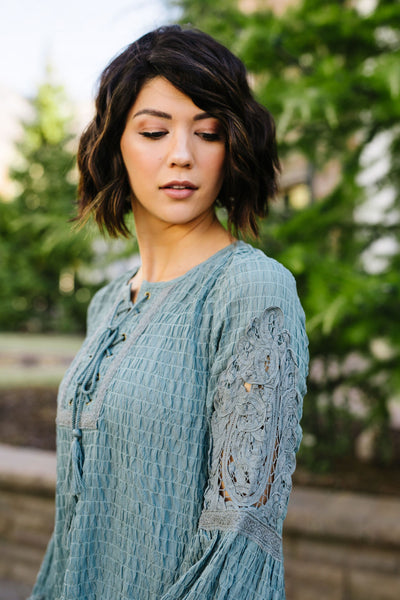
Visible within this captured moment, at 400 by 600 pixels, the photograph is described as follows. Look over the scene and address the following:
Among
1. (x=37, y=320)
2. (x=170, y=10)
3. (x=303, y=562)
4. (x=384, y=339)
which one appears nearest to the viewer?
(x=303, y=562)

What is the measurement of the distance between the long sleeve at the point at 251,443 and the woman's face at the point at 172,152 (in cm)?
30

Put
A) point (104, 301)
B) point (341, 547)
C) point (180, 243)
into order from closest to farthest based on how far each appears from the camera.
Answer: point (180, 243) → point (104, 301) → point (341, 547)

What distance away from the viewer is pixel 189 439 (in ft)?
3.70

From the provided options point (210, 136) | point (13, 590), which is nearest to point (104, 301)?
point (210, 136)

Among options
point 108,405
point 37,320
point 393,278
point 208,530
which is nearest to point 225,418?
point 208,530

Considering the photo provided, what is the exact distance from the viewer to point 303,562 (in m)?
2.83

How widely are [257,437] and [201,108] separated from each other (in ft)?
2.36

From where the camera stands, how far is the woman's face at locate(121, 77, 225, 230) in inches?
49.2

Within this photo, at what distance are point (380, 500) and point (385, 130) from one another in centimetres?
214

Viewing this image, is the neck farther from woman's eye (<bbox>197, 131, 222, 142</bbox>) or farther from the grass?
the grass

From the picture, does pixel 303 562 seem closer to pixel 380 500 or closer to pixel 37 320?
pixel 380 500

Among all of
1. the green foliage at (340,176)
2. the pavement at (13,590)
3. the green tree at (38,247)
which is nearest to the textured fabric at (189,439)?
the green foliage at (340,176)

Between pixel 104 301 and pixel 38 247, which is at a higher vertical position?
pixel 38 247

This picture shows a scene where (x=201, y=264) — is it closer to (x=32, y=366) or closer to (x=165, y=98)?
(x=165, y=98)
